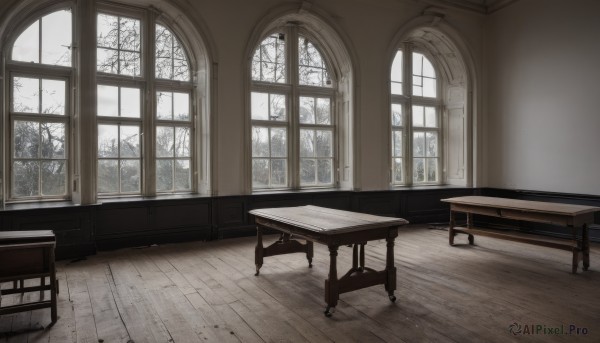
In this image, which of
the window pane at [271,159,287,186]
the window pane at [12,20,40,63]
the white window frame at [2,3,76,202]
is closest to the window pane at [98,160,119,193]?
the white window frame at [2,3,76,202]

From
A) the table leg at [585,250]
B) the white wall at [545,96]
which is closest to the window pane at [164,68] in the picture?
the table leg at [585,250]

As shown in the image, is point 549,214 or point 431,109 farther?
point 431,109

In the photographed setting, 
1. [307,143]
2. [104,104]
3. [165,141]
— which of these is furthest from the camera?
[307,143]

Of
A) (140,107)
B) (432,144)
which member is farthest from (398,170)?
(140,107)

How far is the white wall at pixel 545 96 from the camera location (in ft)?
20.3

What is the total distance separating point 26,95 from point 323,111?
444cm

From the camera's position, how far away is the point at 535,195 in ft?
22.8

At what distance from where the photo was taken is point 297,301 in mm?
3492

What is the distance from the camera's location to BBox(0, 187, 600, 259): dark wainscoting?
491 centimetres

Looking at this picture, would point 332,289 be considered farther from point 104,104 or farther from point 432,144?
point 432,144

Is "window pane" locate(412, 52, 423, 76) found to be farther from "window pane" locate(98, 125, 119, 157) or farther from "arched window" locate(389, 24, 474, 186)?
"window pane" locate(98, 125, 119, 157)

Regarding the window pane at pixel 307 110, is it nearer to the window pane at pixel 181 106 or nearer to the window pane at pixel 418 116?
the window pane at pixel 181 106

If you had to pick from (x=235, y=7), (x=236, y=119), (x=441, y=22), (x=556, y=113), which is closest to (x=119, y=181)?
(x=236, y=119)

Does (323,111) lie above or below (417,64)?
below
